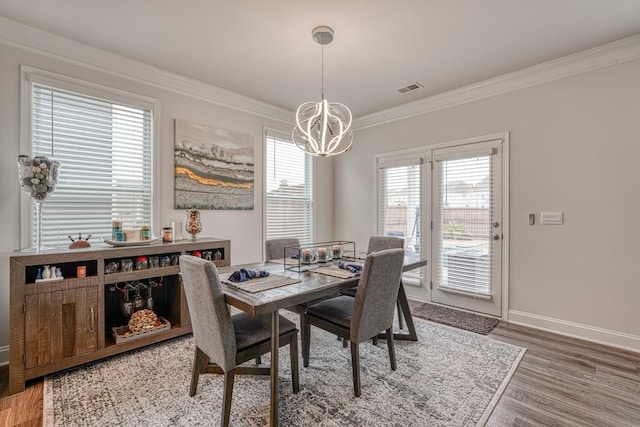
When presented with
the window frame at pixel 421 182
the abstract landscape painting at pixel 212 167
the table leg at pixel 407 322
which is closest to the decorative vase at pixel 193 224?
the abstract landscape painting at pixel 212 167

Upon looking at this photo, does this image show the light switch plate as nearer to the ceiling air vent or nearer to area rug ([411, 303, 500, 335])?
area rug ([411, 303, 500, 335])

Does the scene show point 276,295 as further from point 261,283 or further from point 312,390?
point 312,390

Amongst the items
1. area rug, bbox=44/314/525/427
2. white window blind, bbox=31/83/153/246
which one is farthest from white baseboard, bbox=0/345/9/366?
white window blind, bbox=31/83/153/246

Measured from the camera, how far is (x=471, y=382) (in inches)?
84.7

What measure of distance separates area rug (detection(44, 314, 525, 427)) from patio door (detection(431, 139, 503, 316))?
3.08 ft

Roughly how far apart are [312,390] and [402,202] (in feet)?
9.47

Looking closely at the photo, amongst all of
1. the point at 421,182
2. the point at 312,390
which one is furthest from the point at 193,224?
the point at 421,182

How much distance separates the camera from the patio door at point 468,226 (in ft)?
11.2

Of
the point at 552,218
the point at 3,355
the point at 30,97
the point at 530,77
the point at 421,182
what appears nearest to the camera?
the point at 3,355

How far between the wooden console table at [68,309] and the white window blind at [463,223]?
3.05 metres

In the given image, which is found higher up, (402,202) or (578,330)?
(402,202)

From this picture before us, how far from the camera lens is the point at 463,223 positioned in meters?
3.66

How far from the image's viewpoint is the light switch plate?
2997 mm

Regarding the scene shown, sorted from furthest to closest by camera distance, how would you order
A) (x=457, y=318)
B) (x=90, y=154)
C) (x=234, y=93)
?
(x=234, y=93), (x=457, y=318), (x=90, y=154)
